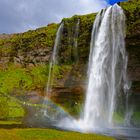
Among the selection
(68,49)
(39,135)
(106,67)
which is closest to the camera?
(39,135)

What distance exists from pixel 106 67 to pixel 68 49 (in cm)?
1501

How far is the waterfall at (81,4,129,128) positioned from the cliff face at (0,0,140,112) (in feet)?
Result: 5.02

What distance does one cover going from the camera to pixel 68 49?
80.7 metres

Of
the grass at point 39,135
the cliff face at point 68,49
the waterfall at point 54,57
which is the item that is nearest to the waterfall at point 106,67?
the cliff face at point 68,49

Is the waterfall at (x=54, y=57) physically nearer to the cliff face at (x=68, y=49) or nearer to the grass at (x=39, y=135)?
the cliff face at (x=68, y=49)

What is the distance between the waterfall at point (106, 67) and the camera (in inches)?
Answer: 2596

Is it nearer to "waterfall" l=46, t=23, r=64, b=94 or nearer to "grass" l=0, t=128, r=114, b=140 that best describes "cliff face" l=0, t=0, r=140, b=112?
"waterfall" l=46, t=23, r=64, b=94

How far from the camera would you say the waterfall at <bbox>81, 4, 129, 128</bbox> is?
65.9m

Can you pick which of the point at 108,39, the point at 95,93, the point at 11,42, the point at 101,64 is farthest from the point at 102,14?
the point at 11,42

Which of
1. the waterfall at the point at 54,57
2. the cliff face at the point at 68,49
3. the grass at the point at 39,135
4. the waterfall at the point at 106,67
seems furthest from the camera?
the waterfall at the point at 54,57

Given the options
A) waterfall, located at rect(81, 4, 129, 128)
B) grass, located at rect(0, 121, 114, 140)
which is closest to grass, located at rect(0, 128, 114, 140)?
grass, located at rect(0, 121, 114, 140)

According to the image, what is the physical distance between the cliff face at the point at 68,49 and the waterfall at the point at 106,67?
5.02ft

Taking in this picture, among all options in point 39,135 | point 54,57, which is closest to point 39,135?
point 39,135

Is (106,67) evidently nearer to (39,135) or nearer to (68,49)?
(68,49)
